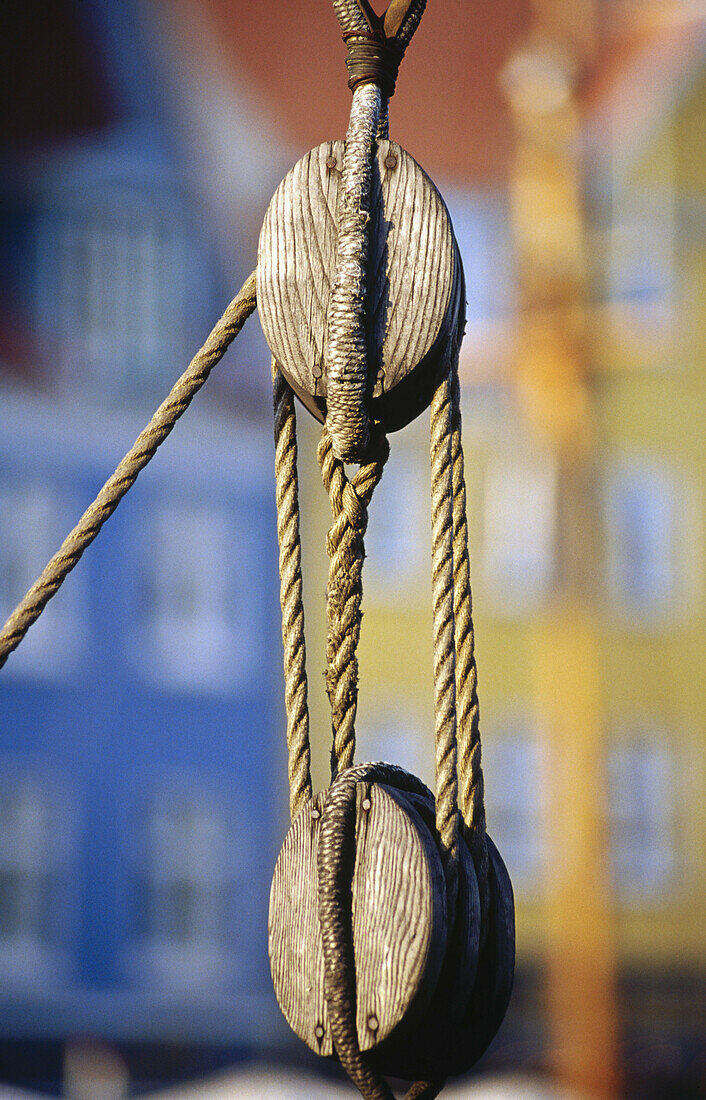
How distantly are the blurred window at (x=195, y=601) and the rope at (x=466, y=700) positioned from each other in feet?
7.37

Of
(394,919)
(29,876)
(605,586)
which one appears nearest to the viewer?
(394,919)

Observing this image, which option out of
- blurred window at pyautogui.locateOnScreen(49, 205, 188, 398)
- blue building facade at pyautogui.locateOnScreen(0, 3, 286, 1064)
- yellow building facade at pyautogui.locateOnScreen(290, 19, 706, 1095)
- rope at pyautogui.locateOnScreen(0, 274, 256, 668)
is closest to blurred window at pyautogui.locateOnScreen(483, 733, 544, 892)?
yellow building facade at pyautogui.locateOnScreen(290, 19, 706, 1095)

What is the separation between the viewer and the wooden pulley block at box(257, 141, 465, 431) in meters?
0.31

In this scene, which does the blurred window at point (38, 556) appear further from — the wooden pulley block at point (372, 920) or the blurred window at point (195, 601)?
the wooden pulley block at point (372, 920)

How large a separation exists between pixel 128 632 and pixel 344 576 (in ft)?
7.49

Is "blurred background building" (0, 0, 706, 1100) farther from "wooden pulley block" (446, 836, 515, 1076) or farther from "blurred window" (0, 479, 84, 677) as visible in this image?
"wooden pulley block" (446, 836, 515, 1076)

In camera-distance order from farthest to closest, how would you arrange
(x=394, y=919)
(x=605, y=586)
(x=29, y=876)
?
(x=605, y=586)
(x=29, y=876)
(x=394, y=919)

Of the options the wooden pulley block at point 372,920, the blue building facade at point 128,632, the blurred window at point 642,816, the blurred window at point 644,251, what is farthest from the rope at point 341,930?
the blurred window at point 644,251

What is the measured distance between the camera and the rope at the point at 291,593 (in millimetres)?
328

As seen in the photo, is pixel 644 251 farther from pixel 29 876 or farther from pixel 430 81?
pixel 29 876

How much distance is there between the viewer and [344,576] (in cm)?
33

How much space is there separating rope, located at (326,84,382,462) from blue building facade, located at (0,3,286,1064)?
224 cm

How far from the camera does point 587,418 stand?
2637mm

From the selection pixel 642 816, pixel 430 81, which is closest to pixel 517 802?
pixel 642 816
